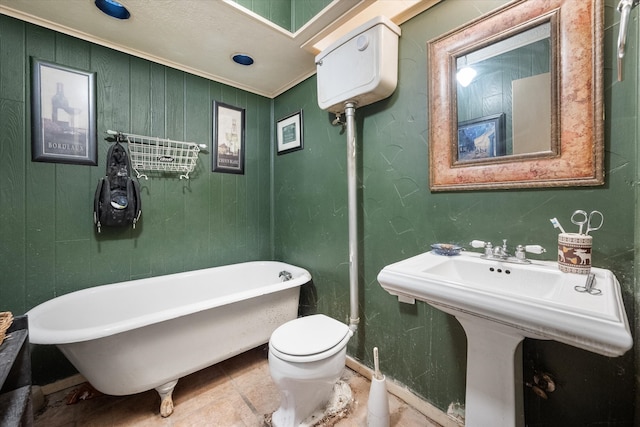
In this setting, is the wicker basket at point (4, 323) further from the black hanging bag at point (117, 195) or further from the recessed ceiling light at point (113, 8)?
the recessed ceiling light at point (113, 8)

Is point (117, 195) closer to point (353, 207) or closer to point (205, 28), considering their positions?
point (205, 28)

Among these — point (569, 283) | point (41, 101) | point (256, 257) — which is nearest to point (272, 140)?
point (256, 257)

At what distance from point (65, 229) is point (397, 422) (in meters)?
2.25

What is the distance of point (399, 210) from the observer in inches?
58.2

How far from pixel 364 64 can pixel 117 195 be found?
178cm

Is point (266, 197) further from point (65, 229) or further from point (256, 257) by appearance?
point (65, 229)

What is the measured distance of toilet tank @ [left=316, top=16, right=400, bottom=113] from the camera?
1.35 meters

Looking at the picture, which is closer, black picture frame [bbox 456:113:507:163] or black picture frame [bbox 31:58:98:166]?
black picture frame [bbox 456:113:507:163]

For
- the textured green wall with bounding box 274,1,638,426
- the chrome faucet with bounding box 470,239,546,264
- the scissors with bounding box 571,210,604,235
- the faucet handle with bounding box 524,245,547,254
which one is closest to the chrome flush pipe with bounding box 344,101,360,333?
the textured green wall with bounding box 274,1,638,426

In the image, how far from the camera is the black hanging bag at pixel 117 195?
5.46ft

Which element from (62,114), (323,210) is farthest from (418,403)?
(62,114)

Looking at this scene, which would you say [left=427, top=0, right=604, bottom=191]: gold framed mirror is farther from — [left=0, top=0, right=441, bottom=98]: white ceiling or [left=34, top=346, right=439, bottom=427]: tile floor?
[left=34, top=346, right=439, bottom=427]: tile floor

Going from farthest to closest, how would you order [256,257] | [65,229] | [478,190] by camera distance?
[256,257], [65,229], [478,190]

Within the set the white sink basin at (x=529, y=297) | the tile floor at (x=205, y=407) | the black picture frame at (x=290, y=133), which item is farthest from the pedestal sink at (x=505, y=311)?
the black picture frame at (x=290, y=133)
